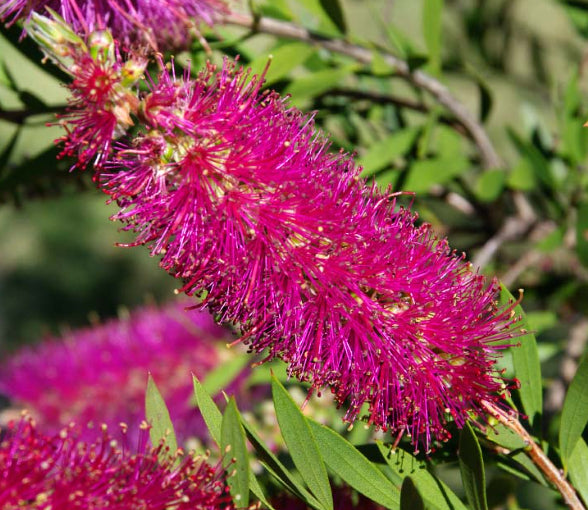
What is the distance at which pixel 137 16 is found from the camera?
0.59 metres

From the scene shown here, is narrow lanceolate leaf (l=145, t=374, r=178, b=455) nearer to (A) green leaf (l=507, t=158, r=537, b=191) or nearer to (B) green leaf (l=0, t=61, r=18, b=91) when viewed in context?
(B) green leaf (l=0, t=61, r=18, b=91)

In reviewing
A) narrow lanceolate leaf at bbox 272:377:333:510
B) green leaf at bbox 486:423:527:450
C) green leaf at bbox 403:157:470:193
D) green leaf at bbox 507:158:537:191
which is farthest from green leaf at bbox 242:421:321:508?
green leaf at bbox 507:158:537:191

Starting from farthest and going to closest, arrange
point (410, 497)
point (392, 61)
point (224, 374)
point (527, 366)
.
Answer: point (224, 374) → point (392, 61) → point (527, 366) → point (410, 497)

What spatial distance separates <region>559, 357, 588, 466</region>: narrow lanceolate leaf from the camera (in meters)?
0.50

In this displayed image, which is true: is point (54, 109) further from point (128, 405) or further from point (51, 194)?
point (128, 405)

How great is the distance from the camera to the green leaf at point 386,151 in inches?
30.5

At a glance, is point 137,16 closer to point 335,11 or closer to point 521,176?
point 335,11

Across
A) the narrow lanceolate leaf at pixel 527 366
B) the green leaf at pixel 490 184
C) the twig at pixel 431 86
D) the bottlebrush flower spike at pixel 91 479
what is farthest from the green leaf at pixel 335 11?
the bottlebrush flower spike at pixel 91 479

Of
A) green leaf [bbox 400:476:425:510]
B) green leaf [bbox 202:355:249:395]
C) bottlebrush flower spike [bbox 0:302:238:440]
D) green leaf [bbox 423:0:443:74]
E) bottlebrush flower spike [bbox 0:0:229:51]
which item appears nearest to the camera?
green leaf [bbox 400:476:425:510]

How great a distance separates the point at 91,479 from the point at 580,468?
313 mm

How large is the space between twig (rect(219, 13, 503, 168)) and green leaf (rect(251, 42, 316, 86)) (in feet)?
0.08

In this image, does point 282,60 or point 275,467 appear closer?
point 275,467

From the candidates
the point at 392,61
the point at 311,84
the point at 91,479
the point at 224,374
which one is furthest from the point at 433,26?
the point at 91,479

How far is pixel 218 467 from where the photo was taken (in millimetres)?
502
